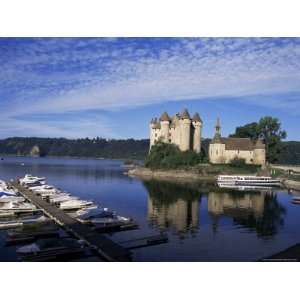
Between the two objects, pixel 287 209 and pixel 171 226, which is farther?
pixel 287 209

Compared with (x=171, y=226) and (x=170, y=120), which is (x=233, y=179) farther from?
(x=171, y=226)

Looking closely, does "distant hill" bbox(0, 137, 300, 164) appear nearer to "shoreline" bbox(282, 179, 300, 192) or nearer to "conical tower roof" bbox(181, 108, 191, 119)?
"conical tower roof" bbox(181, 108, 191, 119)

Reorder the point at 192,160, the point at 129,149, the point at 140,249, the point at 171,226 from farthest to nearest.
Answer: the point at 129,149 < the point at 192,160 < the point at 171,226 < the point at 140,249

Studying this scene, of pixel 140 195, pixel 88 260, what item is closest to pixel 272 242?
pixel 88 260

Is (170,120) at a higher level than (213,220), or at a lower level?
higher

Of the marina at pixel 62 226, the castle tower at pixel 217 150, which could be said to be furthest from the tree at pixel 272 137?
the marina at pixel 62 226

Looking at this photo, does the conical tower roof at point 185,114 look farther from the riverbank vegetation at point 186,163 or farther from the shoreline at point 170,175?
the shoreline at point 170,175

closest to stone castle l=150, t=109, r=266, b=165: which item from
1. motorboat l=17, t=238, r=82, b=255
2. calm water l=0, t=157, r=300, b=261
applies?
calm water l=0, t=157, r=300, b=261
